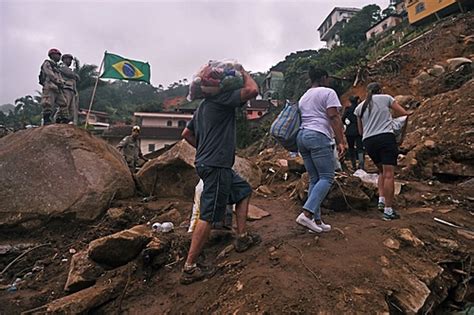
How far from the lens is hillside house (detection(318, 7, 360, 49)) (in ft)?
159

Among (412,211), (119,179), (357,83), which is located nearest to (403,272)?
(412,211)

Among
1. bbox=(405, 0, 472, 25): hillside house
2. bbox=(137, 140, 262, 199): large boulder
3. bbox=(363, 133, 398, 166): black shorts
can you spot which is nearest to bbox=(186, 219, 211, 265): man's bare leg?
bbox=(363, 133, 398, 166): black shorts

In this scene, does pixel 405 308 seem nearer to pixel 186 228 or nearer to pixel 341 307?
pixel 341 307

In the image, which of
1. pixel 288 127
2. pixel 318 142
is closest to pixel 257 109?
pixel 288 127

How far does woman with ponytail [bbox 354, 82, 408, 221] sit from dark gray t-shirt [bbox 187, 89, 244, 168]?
1.94 metres

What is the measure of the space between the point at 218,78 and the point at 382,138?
86.6 inches

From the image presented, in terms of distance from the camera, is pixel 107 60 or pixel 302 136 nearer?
pixel 302 136

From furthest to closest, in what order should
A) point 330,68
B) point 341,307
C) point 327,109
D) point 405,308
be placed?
1. point 330,68
2. point 327,109
3. point 405,308
4. point 341,307

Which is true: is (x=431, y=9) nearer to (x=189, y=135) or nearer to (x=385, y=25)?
(x=385, y=25)

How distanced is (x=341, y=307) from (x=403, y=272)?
31.1 inches

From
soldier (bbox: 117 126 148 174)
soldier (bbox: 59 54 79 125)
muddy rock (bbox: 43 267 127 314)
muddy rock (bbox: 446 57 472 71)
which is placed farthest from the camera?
muddy rock (bbox: 446 57 472 71)

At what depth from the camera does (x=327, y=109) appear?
330 centimetres

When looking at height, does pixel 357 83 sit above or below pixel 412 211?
above

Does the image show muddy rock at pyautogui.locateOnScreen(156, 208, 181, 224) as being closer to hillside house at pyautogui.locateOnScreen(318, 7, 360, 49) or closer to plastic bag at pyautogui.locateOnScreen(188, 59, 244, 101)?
plastic bag at pyautogui.locateOnScreen(188, 59, 244, 101)
